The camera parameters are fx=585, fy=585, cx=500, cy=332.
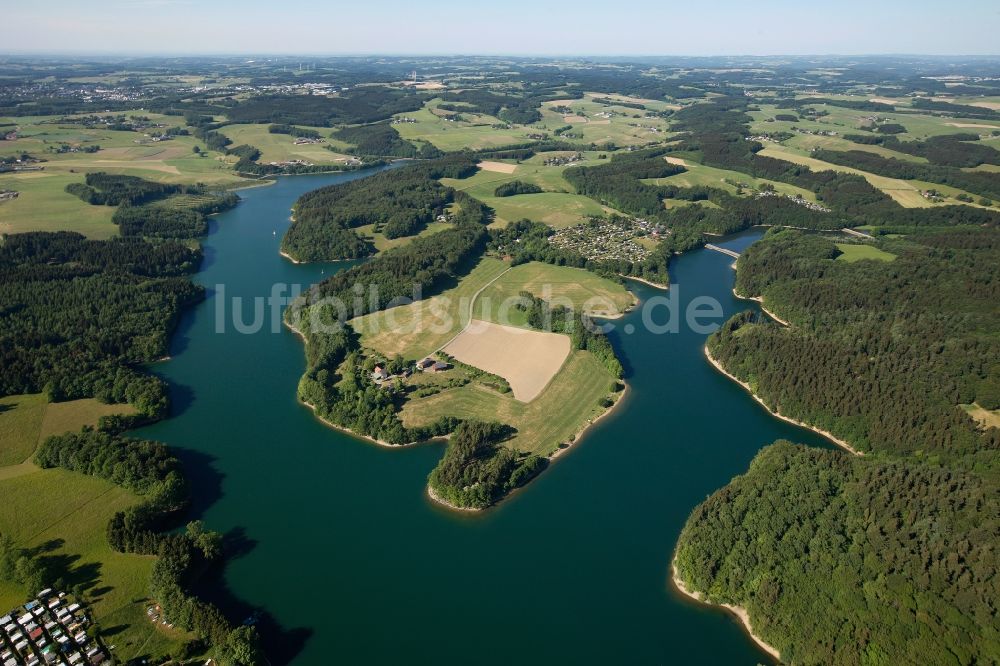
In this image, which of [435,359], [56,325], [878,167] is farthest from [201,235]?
[878,167]

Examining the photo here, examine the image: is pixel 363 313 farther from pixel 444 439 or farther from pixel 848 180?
pixel 848 180

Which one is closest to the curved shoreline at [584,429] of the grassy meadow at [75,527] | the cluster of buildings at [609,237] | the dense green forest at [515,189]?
the grassy meadow at [75,527]

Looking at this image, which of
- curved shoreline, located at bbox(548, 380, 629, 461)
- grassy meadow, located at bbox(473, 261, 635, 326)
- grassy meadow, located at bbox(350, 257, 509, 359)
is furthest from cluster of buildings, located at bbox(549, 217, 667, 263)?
curved shoreline, located at bbox(548, 380, 629, 461)

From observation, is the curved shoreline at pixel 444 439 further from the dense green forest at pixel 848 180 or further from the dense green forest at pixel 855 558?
the dense green forest at pixel 848 180

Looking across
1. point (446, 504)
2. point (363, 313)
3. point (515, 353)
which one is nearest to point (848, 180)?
point (515, 353)

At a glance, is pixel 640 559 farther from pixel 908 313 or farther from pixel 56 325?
pixel 56 325
